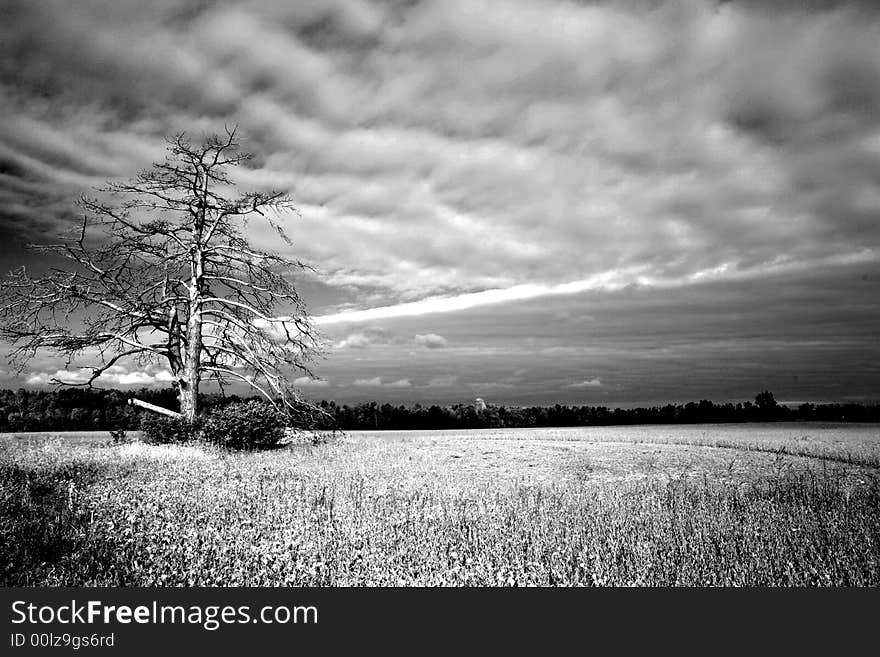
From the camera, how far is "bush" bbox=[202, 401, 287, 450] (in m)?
22.3

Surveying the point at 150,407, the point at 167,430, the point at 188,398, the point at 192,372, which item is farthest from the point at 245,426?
the point at 150,407

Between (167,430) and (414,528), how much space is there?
18029 mm

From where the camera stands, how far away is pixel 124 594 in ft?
19.1

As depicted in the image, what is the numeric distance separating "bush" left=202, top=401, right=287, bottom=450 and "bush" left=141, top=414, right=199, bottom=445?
744 mm

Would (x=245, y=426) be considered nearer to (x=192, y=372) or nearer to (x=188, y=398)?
(x=188, y=398)

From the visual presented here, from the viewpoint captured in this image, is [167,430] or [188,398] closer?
[167,430]

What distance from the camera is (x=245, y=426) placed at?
74.3 feet

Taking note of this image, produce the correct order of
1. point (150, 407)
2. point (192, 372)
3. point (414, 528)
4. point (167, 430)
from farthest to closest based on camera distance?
point (150, 407) < point (192, 372) < point (167, 430) < point (414, 528)

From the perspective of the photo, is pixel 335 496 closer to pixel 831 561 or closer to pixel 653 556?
pixel 653 556

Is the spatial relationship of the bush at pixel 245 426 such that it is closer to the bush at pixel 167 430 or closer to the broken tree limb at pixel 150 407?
the bush at pixel 167 430

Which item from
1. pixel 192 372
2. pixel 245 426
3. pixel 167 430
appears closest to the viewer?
pixel 167 430

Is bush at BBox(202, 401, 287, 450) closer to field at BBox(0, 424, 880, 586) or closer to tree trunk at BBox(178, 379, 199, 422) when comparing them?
tree trunk at BBox(178, 379, 199, 422)

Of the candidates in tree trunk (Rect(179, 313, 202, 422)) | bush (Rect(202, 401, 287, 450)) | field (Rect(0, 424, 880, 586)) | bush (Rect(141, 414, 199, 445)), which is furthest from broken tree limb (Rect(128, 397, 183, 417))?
field (Rect(0, 424, 880, 586))

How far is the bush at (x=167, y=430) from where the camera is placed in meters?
22.3
